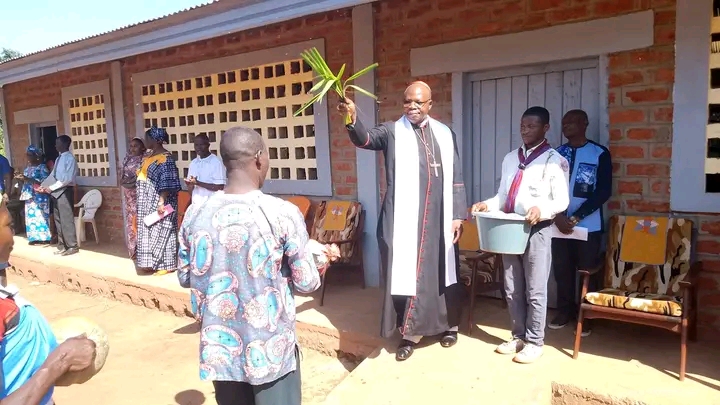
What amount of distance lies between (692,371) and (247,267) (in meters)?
2.64

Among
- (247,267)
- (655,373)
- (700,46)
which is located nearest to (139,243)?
(247,267)

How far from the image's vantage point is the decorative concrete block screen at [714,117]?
3.33 meters

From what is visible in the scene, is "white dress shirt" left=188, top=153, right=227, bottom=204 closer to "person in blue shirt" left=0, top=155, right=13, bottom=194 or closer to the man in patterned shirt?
the man in patterned shirt

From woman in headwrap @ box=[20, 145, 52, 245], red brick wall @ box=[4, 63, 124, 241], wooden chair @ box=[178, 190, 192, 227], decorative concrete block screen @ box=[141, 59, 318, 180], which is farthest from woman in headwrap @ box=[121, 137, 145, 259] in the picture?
woman in headwrap @ box=[20, 145, 52, 245]

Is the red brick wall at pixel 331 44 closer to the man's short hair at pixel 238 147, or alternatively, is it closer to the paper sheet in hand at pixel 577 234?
the paper sheet in hand at pixel 577 234

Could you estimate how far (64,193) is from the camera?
7289mm

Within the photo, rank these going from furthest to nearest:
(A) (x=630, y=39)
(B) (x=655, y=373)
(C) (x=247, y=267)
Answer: (A) (x=630, y=39) < (B) (x=655, y=373) < (C) (x=247, y=267)

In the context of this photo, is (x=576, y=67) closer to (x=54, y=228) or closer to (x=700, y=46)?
(x=700, y=46)

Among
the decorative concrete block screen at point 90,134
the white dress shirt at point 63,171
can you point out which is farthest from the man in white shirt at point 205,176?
the decorative concrete block screen at point 90,134

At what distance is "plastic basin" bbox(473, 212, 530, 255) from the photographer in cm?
307

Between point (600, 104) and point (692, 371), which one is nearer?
point (692, 371)

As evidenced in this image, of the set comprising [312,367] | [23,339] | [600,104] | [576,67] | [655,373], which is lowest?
[312,367]

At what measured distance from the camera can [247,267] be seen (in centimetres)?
192

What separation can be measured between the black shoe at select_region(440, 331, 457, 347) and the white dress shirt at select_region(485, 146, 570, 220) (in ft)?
3.06
